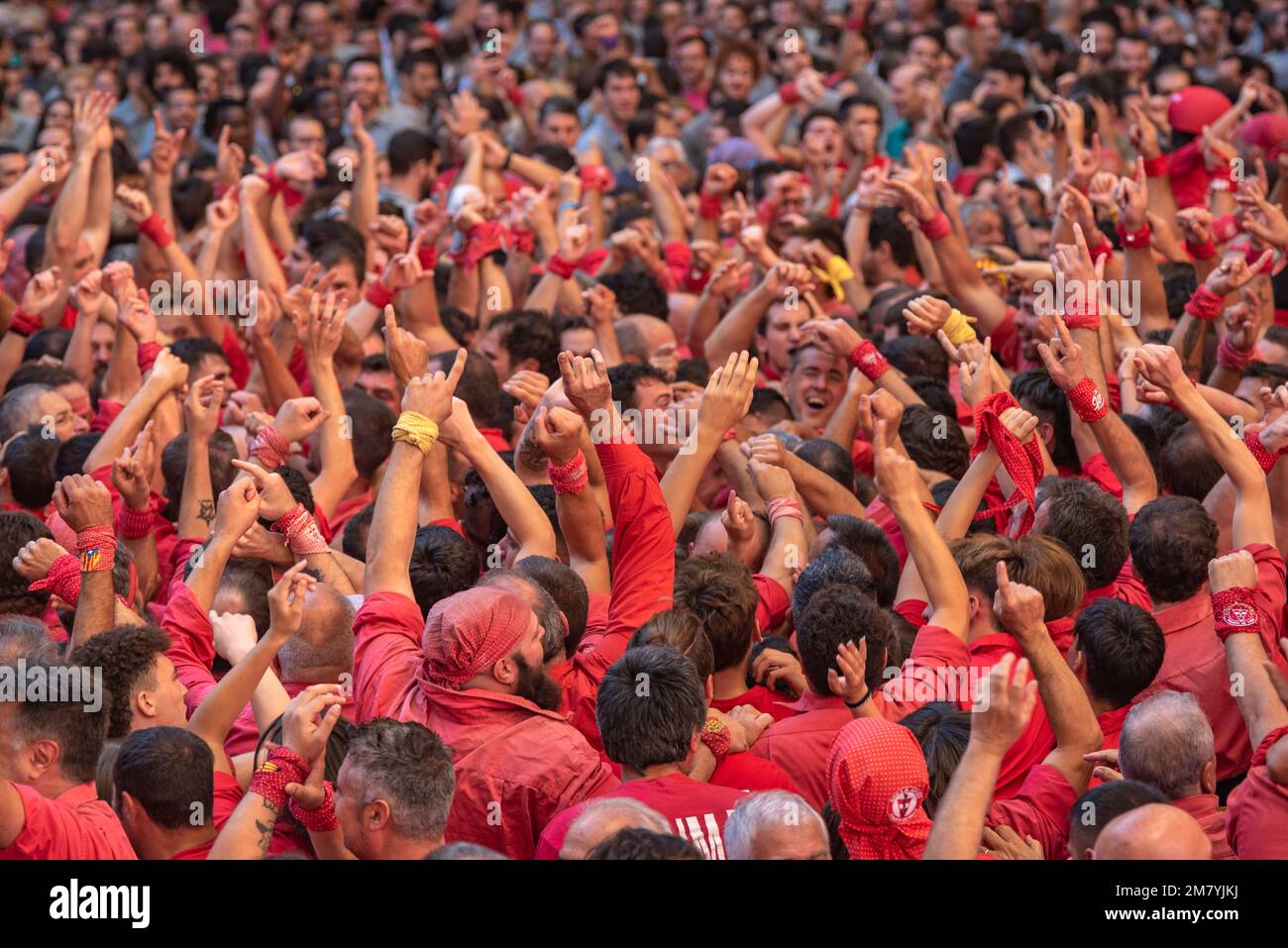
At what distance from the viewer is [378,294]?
775cm

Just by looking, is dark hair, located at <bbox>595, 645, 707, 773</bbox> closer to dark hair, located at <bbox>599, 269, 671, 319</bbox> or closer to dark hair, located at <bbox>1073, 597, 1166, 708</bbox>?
dark hair, located at <bbox>1073, 597, 1166, 708</bbox>

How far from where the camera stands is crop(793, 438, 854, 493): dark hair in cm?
622

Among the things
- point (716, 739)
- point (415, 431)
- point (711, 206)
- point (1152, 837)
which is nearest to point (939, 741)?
point (716, 739)

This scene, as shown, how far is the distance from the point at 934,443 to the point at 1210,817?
8.11 ft

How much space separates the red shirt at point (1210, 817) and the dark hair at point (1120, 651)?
1.78 feet

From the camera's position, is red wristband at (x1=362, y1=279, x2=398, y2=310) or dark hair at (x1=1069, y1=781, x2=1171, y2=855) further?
red wristband at (x1=362, y1=279, x2=398, y2=310)

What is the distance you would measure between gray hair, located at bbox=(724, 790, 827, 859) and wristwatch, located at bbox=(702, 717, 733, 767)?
701mm

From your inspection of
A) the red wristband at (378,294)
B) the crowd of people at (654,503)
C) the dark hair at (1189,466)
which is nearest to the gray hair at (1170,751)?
the crowd of people at (654,503)

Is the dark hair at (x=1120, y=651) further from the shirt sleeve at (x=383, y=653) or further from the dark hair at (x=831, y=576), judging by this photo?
the shirt sleeve at (x=383, y=653)

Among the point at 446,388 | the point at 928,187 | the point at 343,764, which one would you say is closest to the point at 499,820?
the point at 343,764

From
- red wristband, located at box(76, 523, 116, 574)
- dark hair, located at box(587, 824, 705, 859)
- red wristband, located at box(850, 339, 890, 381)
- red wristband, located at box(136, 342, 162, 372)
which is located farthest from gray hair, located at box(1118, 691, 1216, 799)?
red wristband, located at box(136, 342, 162, 372)

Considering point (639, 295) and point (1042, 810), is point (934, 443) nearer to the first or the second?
point (1042, 810)
